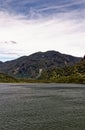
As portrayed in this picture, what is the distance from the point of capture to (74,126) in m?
78.7

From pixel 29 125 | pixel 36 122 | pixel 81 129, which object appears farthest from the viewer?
pixel 36 122

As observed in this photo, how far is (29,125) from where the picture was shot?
79.8 metres

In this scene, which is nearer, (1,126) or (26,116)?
(1,126)

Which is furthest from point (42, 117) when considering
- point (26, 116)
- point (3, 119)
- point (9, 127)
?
point (9, 127)

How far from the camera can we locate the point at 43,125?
80125 millimetres

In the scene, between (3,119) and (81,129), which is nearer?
(81,129)

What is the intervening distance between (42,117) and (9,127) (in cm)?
2028

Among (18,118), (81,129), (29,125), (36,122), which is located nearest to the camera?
(81,129)

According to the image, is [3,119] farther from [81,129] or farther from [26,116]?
[81,129]

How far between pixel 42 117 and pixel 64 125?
15437 mm

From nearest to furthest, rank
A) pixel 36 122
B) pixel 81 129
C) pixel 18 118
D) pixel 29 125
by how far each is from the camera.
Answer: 1. pixel 81 129
2. pixel 29 125
3. pixel 36 122
4. pixel 18 118

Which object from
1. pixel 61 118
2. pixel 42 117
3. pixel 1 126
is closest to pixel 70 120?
pixel 61 118

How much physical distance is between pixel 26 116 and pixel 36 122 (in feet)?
38.8

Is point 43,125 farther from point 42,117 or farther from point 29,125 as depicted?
point 42,117
